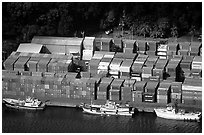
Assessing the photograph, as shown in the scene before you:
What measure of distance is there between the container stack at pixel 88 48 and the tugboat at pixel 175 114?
5.26 meters

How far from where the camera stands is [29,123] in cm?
2656

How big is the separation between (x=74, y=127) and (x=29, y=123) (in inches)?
60.0

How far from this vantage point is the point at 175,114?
27.0 metres

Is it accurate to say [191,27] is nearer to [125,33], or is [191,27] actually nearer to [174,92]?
[125,33]

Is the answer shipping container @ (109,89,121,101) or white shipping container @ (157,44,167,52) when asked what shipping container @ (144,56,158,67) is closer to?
white shipping container @ (157,44,167,52)

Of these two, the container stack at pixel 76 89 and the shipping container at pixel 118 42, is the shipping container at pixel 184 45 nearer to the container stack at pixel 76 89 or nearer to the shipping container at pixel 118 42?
the shipping container at pixel 118 42

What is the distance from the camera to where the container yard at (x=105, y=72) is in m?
28.1

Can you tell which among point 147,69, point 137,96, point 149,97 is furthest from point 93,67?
point 149,97

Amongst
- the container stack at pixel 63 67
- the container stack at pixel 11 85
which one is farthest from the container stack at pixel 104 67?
the container stack at pixel 11 85

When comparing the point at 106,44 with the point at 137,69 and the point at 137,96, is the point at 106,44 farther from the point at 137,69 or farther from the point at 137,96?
the point at 137,96

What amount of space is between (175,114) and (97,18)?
28.6 ft

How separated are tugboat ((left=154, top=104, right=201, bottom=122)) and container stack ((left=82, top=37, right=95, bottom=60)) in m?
5.26

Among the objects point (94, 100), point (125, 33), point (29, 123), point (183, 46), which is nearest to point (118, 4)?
point (125, 33)

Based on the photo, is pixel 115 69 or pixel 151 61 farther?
pixel 151 61
